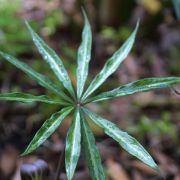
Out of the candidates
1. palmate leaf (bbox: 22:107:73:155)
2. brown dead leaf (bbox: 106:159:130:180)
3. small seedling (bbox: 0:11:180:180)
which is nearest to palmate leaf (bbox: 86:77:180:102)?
small seedling (bbox: 0:11:180:180)

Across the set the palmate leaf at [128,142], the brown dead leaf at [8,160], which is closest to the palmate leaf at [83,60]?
the palmate leaf at [128,142]

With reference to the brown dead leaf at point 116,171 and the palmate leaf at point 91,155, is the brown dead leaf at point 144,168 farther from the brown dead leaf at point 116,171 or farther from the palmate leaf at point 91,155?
the palmate leaf at point 91,155

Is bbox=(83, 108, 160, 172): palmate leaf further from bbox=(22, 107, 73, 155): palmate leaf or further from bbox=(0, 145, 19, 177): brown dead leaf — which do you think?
bbox=(0, 145, 19, 177): brown dead leaf

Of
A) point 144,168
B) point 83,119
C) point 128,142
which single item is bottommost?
point 128,142

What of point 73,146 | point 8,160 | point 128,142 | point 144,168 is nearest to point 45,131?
point 73,146

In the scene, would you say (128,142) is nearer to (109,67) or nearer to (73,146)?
(73,146)

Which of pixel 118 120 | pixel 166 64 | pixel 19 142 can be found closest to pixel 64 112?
pixel 19 142
